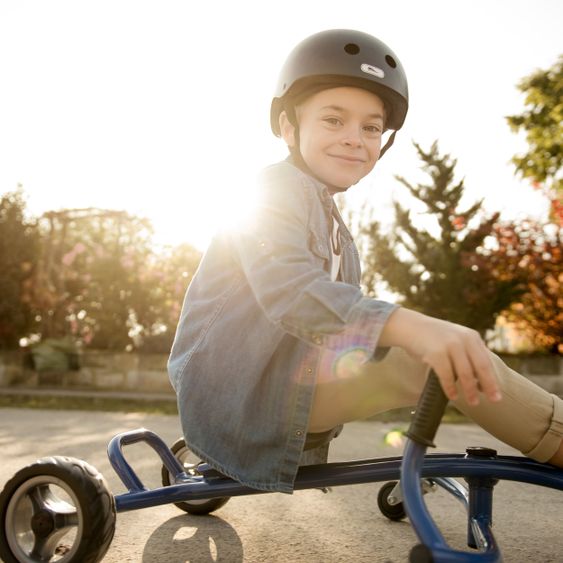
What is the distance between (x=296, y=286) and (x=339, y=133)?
2.72 feet

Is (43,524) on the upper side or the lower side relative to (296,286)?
lower

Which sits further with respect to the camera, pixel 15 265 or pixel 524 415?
pixel 15 265

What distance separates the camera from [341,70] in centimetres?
227

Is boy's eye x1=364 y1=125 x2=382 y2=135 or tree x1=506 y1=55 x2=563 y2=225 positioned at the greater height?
tree x1=506 y1=55 x2=563 y2=225

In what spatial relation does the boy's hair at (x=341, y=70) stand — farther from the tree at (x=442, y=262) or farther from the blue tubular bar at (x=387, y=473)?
the tree at (x=442, y=262)

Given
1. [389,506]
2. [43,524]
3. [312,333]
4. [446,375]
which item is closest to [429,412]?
[446,375]

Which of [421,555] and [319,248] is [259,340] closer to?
[319,248]

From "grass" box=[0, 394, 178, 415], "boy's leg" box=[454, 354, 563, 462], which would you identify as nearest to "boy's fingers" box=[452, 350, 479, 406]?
"boy's leg" box=[454, 354, 563, 462]

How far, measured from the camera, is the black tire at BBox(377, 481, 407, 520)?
9.49 feet

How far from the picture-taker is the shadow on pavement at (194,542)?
240cm

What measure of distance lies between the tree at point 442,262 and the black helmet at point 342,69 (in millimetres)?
10504

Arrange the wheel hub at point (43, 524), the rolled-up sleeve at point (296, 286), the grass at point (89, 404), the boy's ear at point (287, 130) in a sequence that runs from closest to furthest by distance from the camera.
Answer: the rolled-up sleeve at point (296, 286), the wheel hub at point (43, 524), the boy's ear at point (287, 130), the grass at point (89, 404)

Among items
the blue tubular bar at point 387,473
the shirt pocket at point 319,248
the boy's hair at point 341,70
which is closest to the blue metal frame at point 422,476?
the blue tubular bar at point 387,473

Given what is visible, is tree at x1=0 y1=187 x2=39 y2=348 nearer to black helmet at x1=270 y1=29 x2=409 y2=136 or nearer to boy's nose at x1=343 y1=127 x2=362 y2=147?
black helmet at x1=270 y1=29 x2=409 y2=136
